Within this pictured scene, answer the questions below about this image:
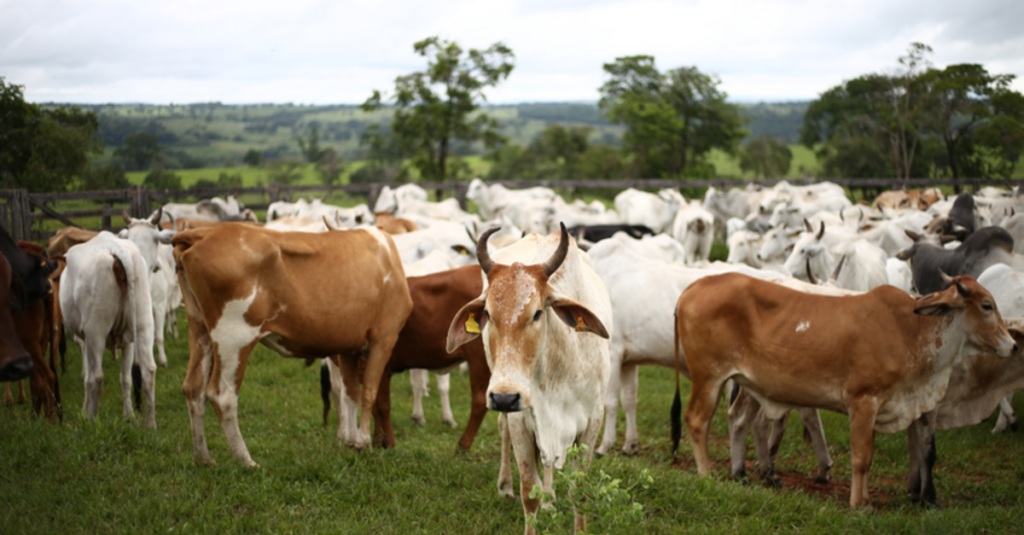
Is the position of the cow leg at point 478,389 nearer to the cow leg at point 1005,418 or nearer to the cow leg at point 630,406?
the cow leg at point 630,406

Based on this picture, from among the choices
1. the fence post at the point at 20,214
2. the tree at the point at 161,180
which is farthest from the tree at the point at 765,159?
the fence post at the point at 20,214

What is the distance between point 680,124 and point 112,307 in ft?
128

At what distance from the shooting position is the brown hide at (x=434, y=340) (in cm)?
612

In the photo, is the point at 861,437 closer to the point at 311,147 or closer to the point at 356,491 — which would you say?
the point at 356,491

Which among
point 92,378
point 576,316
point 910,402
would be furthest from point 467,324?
point 92,378

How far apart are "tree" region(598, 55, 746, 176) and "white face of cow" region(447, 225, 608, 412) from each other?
39.3 metres

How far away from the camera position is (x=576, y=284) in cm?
457

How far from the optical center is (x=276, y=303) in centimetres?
506

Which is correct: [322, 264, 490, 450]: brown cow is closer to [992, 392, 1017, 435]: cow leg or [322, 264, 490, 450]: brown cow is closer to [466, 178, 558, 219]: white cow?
[992, 392, 1017, 435]: cow leg

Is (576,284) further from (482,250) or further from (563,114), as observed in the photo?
(563,114)

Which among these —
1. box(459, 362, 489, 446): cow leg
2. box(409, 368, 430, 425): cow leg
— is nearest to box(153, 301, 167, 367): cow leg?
box(409, 368, 430, 425): cow leg

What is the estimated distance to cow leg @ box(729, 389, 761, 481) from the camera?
622cm

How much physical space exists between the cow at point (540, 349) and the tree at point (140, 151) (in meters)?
16.0

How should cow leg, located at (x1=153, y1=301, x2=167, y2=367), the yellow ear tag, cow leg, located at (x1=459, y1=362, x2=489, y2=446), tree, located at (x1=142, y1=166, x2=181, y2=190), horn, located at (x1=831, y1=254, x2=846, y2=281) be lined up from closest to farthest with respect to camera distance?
1. the yellow ear tag
2. cow leg, located at (x1=459, y1=362, x2=489, y2=446)
3. horn, located at (x1=831, y1=254, x2=846, y2=281)
4. cow leg, located at (x1=153, y1=301, x2=167, y2=367)
5. tree, located at (x1=142, y1=166, x2=181, y2=190)
